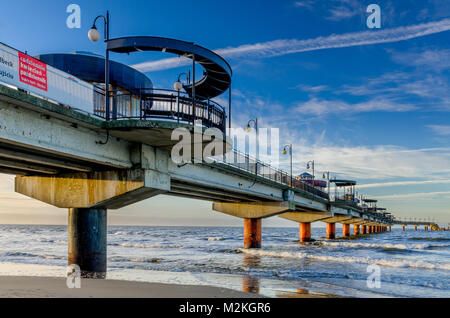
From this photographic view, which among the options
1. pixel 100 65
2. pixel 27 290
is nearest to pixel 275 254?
pixel 100 65

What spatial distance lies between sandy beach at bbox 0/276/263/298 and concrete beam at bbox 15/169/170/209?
3076mm

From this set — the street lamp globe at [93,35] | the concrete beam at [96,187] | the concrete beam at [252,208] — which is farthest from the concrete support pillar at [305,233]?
the street lamp globe at [93,35]

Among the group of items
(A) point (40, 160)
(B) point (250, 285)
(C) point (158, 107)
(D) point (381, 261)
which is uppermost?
(C) point (158, 107)

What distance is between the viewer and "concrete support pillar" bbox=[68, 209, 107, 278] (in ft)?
47.5

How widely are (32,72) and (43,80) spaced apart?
1.25ft

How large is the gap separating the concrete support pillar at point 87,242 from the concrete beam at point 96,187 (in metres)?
0.41

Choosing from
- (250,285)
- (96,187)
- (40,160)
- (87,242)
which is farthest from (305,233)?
(40,160)

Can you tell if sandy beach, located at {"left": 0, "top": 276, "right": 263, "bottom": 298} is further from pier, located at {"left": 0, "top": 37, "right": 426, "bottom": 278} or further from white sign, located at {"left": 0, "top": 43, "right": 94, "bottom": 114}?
white sign, located at {"left": 0, "top": 43, "right": 94, "bottom": 114}

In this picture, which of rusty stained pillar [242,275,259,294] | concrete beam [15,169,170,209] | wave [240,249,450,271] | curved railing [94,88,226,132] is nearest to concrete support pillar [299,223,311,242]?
wave [240,249,450,271]

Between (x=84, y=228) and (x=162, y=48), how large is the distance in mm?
6957

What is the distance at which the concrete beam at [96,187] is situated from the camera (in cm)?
1437

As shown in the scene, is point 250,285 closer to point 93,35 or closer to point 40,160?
point 40,160

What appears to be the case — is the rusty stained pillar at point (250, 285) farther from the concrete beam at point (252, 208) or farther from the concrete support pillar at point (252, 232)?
the concrete support pillar at point (252, 232)

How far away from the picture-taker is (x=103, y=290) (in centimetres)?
1076
